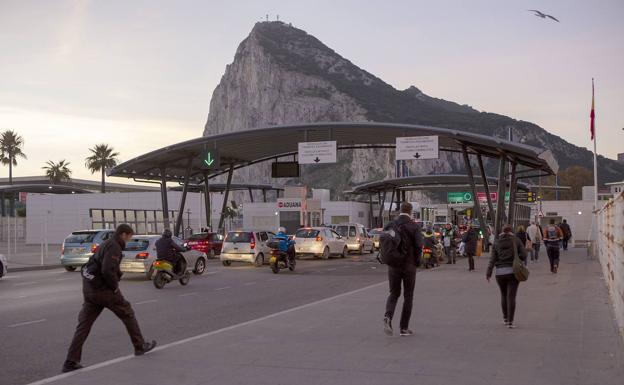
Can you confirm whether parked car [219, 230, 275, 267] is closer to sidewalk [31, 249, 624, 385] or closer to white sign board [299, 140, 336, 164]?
white sign board [299, 140, 336, 164]

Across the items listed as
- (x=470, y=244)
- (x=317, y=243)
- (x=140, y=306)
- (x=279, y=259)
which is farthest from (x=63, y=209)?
(x=140, y=306)

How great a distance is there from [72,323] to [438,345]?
264 inches

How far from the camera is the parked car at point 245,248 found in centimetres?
2820

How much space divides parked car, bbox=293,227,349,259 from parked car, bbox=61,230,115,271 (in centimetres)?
1126

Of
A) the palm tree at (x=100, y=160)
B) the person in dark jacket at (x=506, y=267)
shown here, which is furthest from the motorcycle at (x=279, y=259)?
the palm tree at (x=100, y=160)

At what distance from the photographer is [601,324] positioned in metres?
10.7

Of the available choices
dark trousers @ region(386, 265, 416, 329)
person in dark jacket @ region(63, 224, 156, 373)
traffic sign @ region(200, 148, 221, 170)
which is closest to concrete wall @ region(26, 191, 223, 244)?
traffic sign @ region(200, 148, 221, 170)

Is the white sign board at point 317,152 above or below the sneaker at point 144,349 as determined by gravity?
above

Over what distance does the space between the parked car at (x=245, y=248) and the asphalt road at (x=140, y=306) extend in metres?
2.53

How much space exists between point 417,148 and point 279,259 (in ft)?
41.2

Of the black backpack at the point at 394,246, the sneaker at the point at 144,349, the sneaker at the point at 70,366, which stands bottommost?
the sneaker at the point at 70,366

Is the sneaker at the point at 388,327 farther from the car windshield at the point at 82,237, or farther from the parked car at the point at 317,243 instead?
the parked car at the point at 317,243

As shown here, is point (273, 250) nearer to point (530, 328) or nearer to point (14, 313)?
point (14, 313)

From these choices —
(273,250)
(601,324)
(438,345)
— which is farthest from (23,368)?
(273,250)
